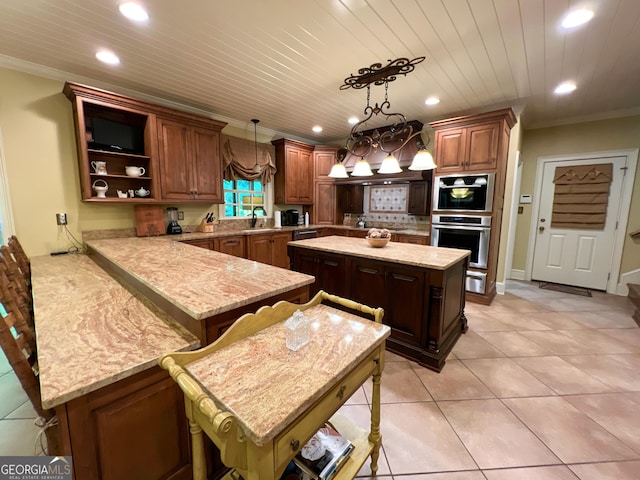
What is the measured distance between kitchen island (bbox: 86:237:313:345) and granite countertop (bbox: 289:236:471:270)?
93 centimetres

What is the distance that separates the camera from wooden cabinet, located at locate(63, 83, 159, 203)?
2.73 m

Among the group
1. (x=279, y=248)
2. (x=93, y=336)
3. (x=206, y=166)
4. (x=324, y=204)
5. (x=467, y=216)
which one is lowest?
(x=279, y=248)

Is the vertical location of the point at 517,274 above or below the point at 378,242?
below

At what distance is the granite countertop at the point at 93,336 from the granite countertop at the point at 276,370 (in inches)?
11.0

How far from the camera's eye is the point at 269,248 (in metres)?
4.38

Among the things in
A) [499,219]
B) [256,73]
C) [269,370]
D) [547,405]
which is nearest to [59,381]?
[269,370]

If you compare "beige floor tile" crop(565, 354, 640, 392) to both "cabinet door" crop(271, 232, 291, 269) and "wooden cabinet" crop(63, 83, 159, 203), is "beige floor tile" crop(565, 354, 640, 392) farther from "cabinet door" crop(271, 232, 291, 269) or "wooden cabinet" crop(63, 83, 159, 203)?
"wooden cabinet" crop(63, 83, 159, 203)

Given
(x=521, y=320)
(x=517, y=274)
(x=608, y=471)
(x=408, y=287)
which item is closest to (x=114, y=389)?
(x=408, y=287)

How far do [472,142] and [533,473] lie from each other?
3.36 m

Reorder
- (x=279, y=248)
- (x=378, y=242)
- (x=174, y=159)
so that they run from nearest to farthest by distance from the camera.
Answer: (x=378, y=242) → (x=174, y=159) → (x=279, y=248)

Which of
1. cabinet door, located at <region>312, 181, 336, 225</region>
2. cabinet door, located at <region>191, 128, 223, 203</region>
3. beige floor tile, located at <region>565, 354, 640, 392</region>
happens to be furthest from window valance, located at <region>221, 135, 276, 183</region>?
beige floor tile, located at <region>565, 354, 640, 392</region>

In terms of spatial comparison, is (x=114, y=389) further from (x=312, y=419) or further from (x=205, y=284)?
(x=312, y=419)

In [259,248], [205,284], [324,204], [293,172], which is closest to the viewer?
[205,284]

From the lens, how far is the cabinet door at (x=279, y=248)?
4.44 metres
